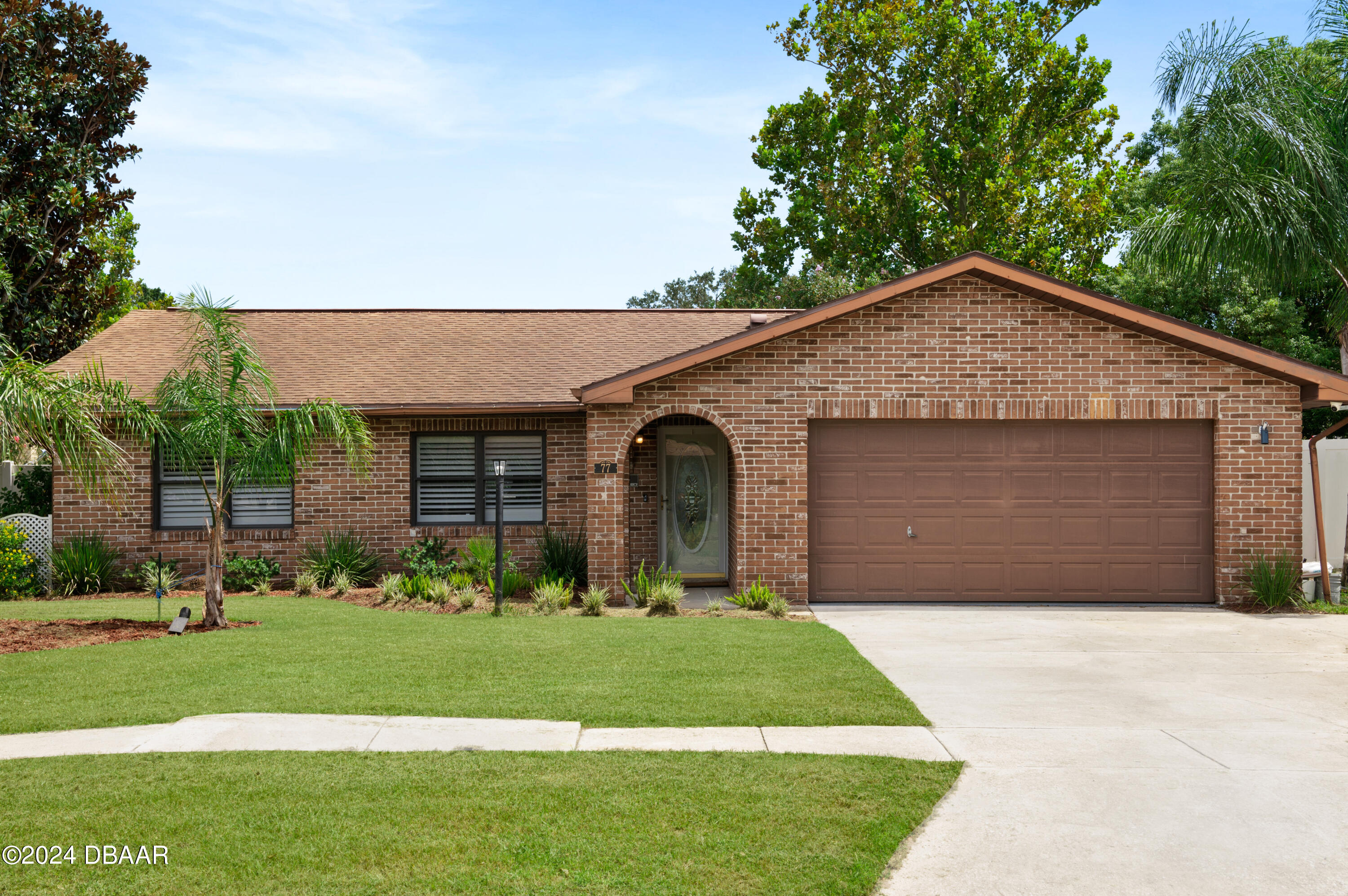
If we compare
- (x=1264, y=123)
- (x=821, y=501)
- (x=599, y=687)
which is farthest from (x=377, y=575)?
(x=1264, y=123)

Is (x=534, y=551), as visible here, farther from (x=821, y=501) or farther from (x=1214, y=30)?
(x=1214, y=30)

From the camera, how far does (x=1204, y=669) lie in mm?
8742

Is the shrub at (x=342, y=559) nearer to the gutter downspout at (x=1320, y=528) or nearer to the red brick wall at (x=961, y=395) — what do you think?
the red brick wall at (x=961, y=395)

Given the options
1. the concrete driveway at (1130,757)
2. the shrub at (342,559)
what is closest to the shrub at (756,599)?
the concrete driveway at (1130,757)

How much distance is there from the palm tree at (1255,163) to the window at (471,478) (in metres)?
9.62

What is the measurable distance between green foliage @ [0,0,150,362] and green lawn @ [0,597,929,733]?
1286 centimetres

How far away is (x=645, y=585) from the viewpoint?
42.0 ft

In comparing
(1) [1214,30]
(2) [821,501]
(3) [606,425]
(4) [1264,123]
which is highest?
(1) [1214,30]

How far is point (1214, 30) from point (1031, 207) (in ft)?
48.7

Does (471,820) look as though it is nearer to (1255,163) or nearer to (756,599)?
(756,599)

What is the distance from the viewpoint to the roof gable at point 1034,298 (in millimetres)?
12523

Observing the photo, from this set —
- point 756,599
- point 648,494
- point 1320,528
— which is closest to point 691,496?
point 648,494

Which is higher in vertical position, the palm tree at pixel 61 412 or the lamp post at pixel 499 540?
the palm tree at pixel 61 412

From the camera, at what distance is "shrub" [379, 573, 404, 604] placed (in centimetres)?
1308
